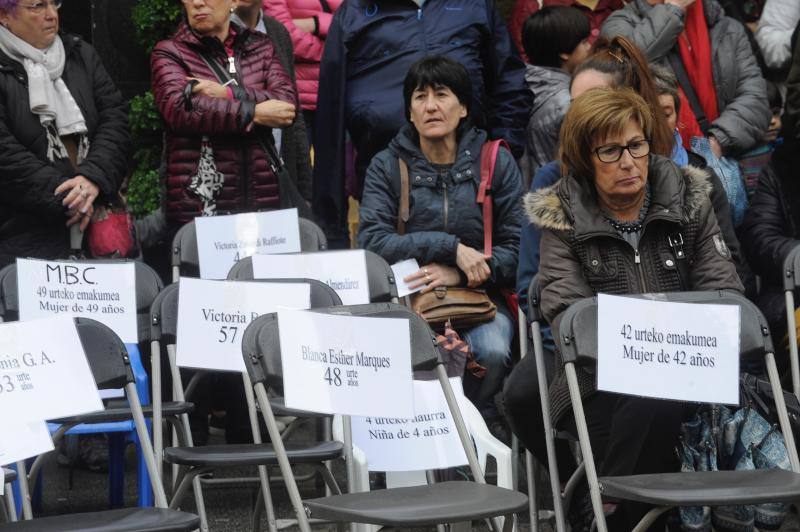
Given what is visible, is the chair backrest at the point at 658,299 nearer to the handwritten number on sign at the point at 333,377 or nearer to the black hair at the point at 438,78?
the handwritten number on sign at the point at 333,377

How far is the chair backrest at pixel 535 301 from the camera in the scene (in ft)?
18.0

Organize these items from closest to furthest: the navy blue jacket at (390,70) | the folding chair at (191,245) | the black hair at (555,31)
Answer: the folding chair at (191,245), the navy blue jacket at (390,70), the black hair at (555,31)

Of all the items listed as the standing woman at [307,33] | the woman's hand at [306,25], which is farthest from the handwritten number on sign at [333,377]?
the woman's hand at [306,25]

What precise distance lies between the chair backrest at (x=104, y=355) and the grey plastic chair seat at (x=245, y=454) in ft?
1.28

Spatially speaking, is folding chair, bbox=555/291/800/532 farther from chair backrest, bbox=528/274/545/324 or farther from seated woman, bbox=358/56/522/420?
seated woman, bbox=358/56/522/420

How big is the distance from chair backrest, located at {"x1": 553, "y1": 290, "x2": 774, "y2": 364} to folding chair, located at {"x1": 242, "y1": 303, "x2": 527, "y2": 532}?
45 cm

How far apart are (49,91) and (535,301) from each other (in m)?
2.59

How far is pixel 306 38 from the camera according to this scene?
7965 millimetres

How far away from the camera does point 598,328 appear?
4.85 m

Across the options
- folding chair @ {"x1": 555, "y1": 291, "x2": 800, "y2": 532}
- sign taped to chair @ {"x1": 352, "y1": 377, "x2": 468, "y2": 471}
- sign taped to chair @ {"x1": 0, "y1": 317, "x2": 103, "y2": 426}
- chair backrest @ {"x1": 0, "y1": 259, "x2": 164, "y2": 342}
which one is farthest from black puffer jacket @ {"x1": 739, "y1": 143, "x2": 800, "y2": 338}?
sign taped to chair @ {"x1": 0, "y1": 317, "x2": 103, "y2": 426}

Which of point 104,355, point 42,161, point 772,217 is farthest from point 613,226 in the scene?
point 42,161

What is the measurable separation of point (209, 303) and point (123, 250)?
155cm

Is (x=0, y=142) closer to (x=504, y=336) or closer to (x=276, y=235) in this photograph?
(x=276, y=235)

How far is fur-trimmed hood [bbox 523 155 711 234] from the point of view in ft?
17.7
